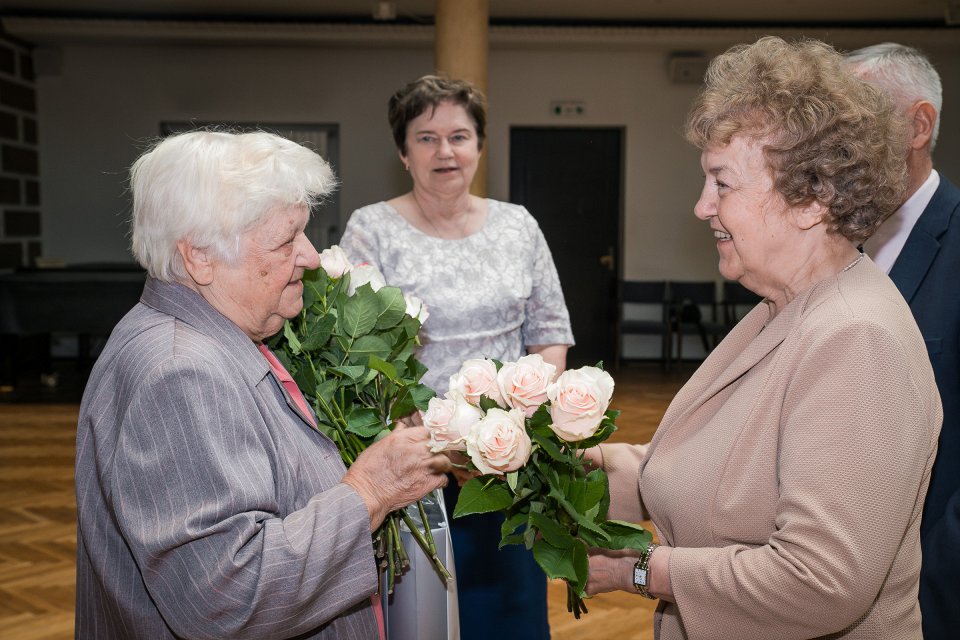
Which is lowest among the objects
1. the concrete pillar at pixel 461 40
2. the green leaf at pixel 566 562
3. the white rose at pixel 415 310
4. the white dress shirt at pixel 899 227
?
the green leaf at pixel 566 562

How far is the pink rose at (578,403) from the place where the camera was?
1.43 m

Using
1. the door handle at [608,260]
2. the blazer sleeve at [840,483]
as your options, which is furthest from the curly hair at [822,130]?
the door handle at [608,260]

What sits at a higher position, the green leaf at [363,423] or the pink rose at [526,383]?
the pink rose at [526,383]

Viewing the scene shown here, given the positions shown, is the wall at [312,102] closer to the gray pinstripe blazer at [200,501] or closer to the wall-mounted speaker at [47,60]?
the wall-mounted speaker at [47,60]

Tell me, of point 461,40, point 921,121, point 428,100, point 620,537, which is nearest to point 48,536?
A: point 428,100

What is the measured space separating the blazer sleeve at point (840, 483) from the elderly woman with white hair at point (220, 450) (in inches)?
24.8

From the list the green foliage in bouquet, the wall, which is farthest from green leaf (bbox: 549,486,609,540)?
the wall

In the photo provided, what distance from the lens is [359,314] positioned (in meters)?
1.84

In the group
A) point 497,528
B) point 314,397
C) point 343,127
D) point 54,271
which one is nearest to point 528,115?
point 343,127

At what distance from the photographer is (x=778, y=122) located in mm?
1469

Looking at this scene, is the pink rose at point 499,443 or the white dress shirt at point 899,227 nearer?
the pink rose at point 499,443

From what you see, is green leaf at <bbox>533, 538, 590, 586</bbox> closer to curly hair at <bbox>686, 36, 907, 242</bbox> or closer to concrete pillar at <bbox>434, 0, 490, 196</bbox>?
curly hair at <bbox>686, 36, 907, 242</bbox>

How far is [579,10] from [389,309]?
29.1 ft

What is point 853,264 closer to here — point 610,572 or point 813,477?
point 813,477
